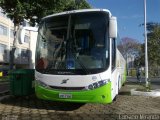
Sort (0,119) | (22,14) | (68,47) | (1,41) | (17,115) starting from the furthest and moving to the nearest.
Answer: (1,41)
(22,14)
(68,47)
(17,115)
(0,119)

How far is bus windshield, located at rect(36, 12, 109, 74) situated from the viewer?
1074 cm

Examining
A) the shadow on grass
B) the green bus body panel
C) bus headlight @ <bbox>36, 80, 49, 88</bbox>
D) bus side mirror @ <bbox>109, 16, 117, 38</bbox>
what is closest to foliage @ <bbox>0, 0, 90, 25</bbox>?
the shadow on grass

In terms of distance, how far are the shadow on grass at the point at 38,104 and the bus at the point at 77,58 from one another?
0.95 meters

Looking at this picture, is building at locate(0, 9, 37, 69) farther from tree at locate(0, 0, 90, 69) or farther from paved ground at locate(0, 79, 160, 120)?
paved ground at locate(0, 79, 160, 120)

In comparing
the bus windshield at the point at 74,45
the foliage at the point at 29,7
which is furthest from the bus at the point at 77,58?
the foliage at the point at 29,7

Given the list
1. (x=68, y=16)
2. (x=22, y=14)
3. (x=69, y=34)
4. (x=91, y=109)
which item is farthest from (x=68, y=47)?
(x=22, y=14)

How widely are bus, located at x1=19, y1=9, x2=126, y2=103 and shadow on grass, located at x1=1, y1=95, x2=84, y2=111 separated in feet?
3.12

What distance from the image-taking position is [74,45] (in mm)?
11078

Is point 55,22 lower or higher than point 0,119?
higher

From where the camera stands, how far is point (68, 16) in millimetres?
11531

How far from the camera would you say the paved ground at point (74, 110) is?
392 inches

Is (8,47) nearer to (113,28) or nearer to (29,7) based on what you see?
(29,7)

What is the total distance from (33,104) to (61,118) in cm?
301

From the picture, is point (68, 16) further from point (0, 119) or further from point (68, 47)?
point (0, 119)
